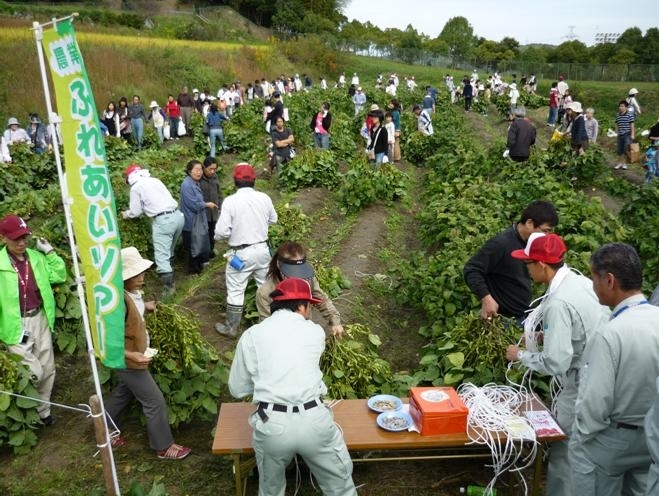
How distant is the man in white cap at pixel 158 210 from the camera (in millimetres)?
7383

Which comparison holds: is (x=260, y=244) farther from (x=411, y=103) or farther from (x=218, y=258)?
(x=411, y=103)

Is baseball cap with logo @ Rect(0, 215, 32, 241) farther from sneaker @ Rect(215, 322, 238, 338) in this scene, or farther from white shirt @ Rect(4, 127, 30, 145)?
white shirt @ Rect(4, 127, 30, 145)

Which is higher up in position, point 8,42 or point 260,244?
point 8,42

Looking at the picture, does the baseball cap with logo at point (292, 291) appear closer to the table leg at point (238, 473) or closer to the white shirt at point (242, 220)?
the table leg at point (238, 473)

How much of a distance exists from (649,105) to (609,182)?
2409 cm

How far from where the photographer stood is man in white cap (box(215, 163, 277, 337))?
20.3 ft

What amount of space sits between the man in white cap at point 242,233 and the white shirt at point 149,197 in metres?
1.54

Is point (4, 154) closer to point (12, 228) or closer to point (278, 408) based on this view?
point (12, 228)

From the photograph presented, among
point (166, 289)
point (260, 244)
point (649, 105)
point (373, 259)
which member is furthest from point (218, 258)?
point (649, 105)

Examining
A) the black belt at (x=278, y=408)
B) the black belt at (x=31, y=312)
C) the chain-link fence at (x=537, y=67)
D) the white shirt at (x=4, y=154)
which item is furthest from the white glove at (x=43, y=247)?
the chain-link fence at (x=537, y=67)

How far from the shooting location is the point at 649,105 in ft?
105

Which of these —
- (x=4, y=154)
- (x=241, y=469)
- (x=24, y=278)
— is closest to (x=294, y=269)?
(x=241, y=469)

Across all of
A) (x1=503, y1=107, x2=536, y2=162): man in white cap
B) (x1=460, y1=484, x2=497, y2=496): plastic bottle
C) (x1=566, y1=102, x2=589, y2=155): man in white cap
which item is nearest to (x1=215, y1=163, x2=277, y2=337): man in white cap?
(x1=460, y1=484, x2=497, y2=496): plastic bottle

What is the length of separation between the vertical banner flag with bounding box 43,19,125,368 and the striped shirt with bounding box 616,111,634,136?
1579cm
